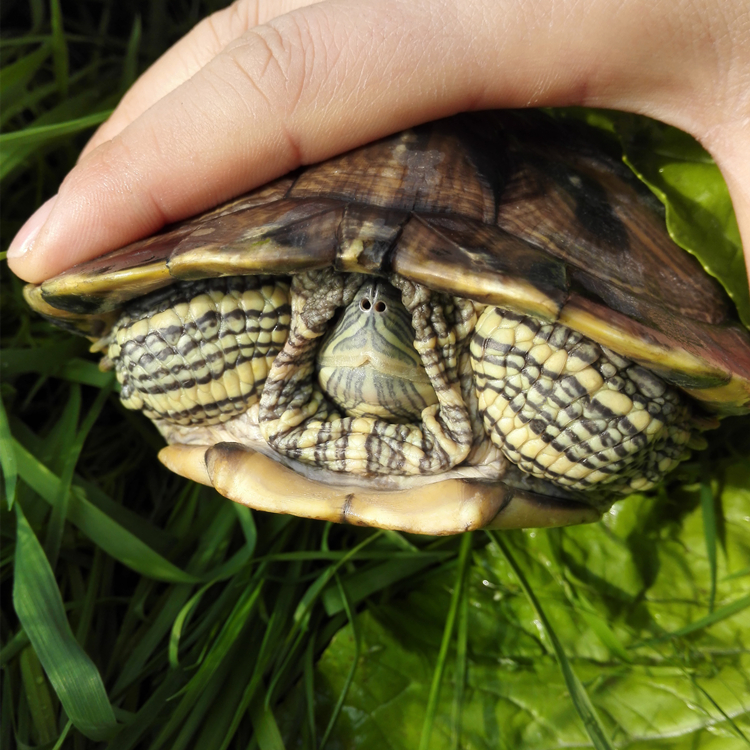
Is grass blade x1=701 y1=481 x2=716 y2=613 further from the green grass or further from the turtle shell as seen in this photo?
the turtle shell

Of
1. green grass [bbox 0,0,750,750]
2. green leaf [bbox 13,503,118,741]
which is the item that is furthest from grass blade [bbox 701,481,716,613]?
green leaf [bbox 13,503,118,741]

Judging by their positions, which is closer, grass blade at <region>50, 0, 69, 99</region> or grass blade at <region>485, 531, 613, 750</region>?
grass blade at <region>485, 531, 613, 750</region>

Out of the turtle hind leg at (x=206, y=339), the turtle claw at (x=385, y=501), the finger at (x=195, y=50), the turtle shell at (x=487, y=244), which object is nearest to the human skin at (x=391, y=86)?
the turtle shell at (x=487, y=244)

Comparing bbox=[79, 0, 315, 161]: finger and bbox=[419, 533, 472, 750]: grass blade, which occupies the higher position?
bbox=[79, 0, 315, 161]: finger

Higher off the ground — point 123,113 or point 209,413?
point 123,113

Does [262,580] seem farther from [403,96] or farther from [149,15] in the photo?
[149,15]

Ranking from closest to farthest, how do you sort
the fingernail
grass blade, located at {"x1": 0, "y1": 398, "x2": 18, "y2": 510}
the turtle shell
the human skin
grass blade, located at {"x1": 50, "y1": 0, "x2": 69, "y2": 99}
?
the turtle shell < the human skin < grass blade, located at {"x1": 0, "y1": 398, "x2": 18, "y2": 510} < the fingernail < grass blade, located at {"x1": 50, "y1": 0, "x2": 69, "y2": 99}

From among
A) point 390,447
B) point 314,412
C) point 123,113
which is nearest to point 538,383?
point 390,447
